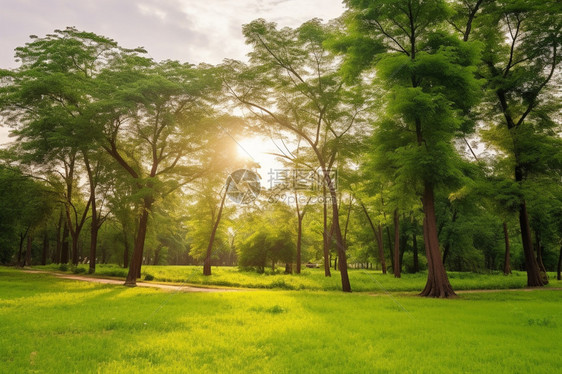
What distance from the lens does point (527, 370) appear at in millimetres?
5363

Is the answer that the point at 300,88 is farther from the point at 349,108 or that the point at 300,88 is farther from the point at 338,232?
the point at 338,232

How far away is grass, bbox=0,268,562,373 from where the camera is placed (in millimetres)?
5438

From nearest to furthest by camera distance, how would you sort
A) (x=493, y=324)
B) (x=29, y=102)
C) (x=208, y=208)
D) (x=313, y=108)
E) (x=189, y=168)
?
1. (x=493, y=324)
2. (x=29, y=102)
3. (x=313, y=108)
4. (x=189, y=168)
5. (x=208, y=208)

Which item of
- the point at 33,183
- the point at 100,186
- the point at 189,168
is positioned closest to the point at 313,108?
the point at 189,168

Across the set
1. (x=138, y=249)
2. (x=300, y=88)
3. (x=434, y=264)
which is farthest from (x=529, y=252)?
(x=138, y=249)

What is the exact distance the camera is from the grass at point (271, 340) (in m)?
5.44

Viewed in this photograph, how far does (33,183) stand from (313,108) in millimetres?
28328

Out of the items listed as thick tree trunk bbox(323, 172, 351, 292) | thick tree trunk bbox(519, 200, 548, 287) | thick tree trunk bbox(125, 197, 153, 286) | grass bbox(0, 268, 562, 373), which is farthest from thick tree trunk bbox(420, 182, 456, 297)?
thick tree trunk bbox(125, 197, 153, 286)

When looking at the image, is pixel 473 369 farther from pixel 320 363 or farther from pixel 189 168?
pixel 189 168

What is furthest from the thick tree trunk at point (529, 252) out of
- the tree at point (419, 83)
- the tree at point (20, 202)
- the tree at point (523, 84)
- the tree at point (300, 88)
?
the tree at point (20, 202)

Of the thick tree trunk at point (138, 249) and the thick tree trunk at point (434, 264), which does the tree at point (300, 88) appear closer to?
the thick tree trunk at point (434, 264)

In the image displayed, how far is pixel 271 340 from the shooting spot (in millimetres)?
7027

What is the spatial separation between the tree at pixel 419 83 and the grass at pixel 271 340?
6.97 m

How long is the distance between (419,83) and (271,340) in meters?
15.7
